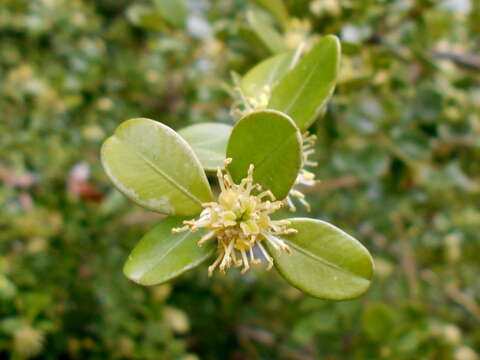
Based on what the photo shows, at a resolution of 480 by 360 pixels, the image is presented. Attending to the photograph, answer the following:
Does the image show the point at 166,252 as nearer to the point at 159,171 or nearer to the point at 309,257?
the point at 159,171

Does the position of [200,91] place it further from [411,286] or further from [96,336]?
[411,286]

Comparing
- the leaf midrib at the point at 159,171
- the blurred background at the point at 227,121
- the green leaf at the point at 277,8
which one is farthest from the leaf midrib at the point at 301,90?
the green leaf at the point at 277,8

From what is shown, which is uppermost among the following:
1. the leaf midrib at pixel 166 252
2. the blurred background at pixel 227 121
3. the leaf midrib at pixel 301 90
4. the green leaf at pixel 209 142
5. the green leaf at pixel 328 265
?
the leaf midrib at pixel 301 90

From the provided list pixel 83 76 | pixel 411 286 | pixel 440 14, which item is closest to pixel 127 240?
pixel 83 76

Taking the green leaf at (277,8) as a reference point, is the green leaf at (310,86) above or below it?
above

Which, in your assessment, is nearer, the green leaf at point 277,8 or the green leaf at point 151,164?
the green leaf at point 151,164

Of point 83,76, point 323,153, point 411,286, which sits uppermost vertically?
point 83,76

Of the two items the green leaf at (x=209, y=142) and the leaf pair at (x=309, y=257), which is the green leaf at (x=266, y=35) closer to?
the green leaf at (x=209, y=142)
